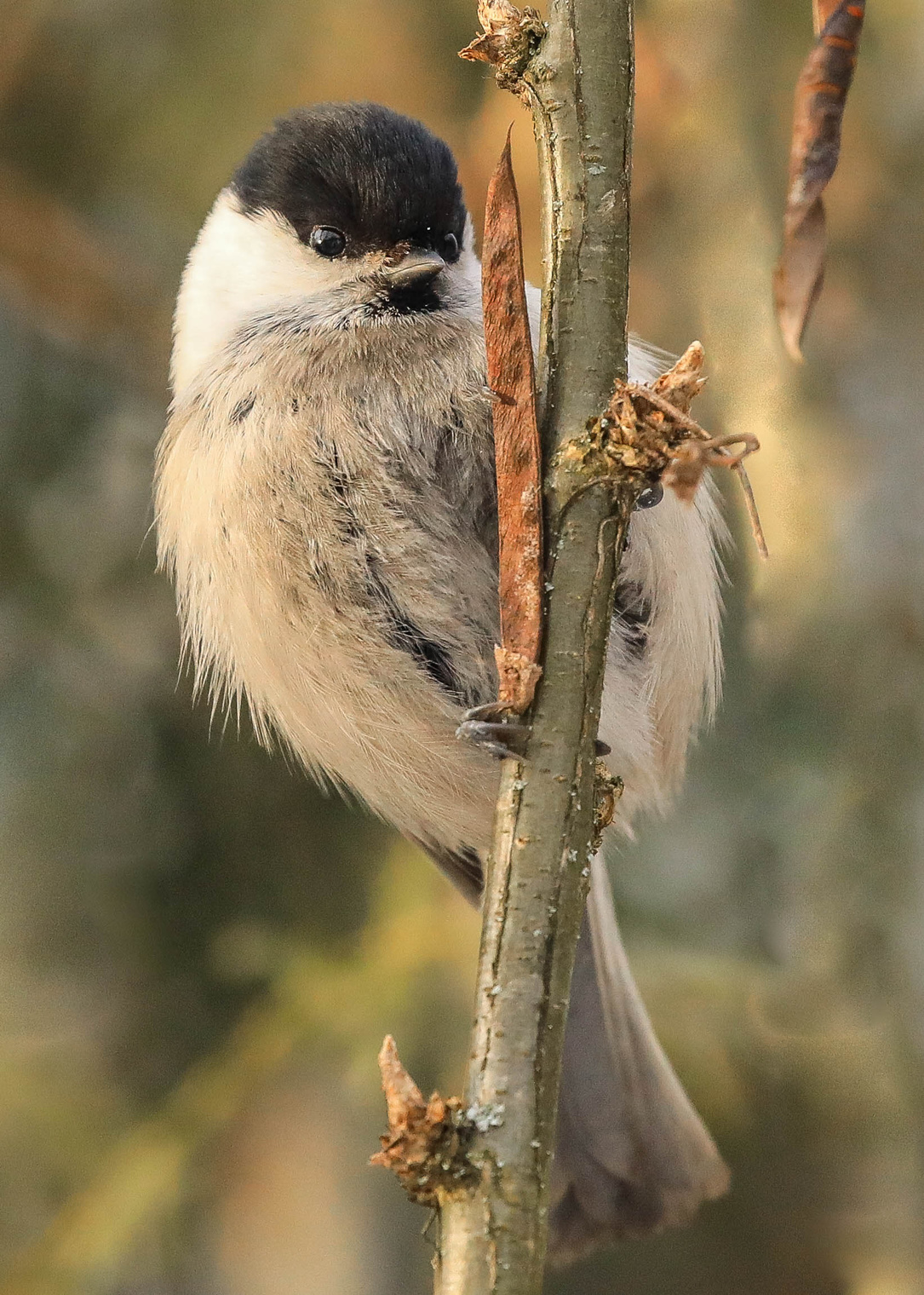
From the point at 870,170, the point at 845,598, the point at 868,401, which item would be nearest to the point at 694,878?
the point at 845,598

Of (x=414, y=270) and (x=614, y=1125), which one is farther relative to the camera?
(x=614, y=1125)

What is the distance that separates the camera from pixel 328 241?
0.91m

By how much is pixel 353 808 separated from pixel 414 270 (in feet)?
1.78

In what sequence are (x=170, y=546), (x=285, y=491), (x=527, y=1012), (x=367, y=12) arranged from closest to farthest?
(x=527, y=1012), (x=285, y=491), (x=170, y=546), (x=367, y=12)

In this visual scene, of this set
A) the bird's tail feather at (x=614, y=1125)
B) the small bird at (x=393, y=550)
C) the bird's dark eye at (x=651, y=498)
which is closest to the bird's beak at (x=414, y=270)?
the small bird at (x=393, y=550)

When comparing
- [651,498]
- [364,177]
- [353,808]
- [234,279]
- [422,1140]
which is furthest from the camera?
[353,808]

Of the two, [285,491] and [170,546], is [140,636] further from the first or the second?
[285,491]

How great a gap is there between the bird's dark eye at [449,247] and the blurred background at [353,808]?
247 millimetres

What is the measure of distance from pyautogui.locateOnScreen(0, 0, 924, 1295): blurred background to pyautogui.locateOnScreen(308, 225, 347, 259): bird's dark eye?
0.31 meters

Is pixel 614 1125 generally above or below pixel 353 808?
below

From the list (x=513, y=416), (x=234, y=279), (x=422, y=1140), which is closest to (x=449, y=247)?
(x=234, y=279)

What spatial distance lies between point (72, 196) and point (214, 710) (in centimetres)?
52

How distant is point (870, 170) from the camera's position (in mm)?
1102

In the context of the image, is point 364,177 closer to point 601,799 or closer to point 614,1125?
point 601,799
